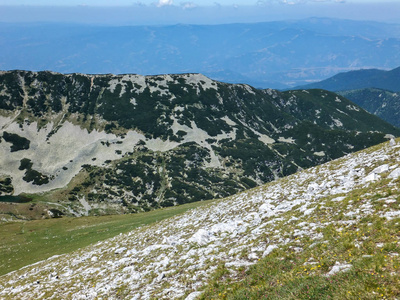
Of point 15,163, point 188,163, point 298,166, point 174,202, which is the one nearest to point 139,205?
point 174,202

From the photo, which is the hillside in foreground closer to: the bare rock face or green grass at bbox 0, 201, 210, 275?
green grass at bbox 0, 201, 210, 275

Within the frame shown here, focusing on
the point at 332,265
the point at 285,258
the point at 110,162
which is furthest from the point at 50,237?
the point at 110,162

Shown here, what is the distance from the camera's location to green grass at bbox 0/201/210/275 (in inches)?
1741

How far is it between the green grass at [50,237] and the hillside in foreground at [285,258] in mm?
23993

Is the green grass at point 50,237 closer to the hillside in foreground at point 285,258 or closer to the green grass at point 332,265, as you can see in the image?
the hillside in foreground at point 285,258

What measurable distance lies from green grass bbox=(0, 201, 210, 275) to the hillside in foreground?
945 inches

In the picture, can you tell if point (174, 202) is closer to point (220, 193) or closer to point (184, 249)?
point (220, 193)

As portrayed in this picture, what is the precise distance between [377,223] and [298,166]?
193m

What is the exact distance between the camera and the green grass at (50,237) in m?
44.2

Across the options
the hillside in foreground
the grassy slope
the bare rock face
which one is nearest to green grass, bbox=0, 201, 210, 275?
the hillside in foreground

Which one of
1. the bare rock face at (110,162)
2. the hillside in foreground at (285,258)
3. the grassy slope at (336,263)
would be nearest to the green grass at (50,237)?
the hillside in foreground at (285,258)

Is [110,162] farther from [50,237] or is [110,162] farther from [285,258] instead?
[285,258]

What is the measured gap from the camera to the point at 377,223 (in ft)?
37.1

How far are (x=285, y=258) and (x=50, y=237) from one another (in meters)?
64.8
